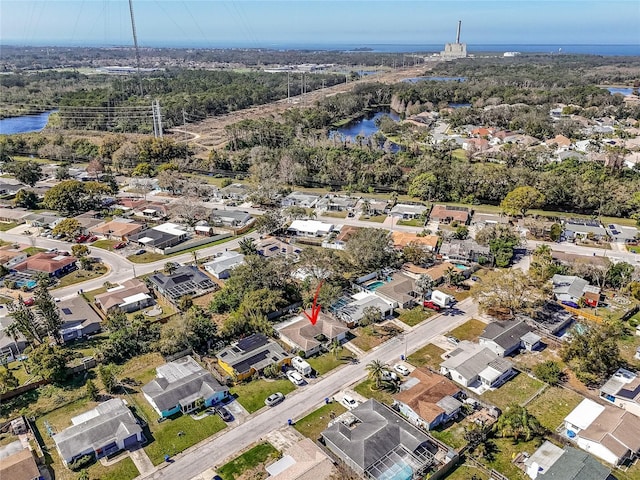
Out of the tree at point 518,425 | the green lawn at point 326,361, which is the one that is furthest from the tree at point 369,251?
the tree at point 518,425

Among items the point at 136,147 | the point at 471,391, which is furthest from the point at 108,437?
the point at 136,147

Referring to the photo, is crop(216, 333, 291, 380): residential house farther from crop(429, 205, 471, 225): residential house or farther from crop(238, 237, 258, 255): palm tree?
crop(429, 205, 471, 225): residential house

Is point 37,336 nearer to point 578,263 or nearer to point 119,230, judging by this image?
point 119,230

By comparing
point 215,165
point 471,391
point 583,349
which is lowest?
point 471,391

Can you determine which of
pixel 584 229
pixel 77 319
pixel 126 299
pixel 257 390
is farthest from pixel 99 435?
pixel 584 229

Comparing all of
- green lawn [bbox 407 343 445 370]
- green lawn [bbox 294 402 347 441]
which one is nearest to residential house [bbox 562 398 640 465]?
green lawn [bbox 407 343 445 370]

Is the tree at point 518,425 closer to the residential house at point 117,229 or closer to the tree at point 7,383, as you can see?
the tree at point 7,383
